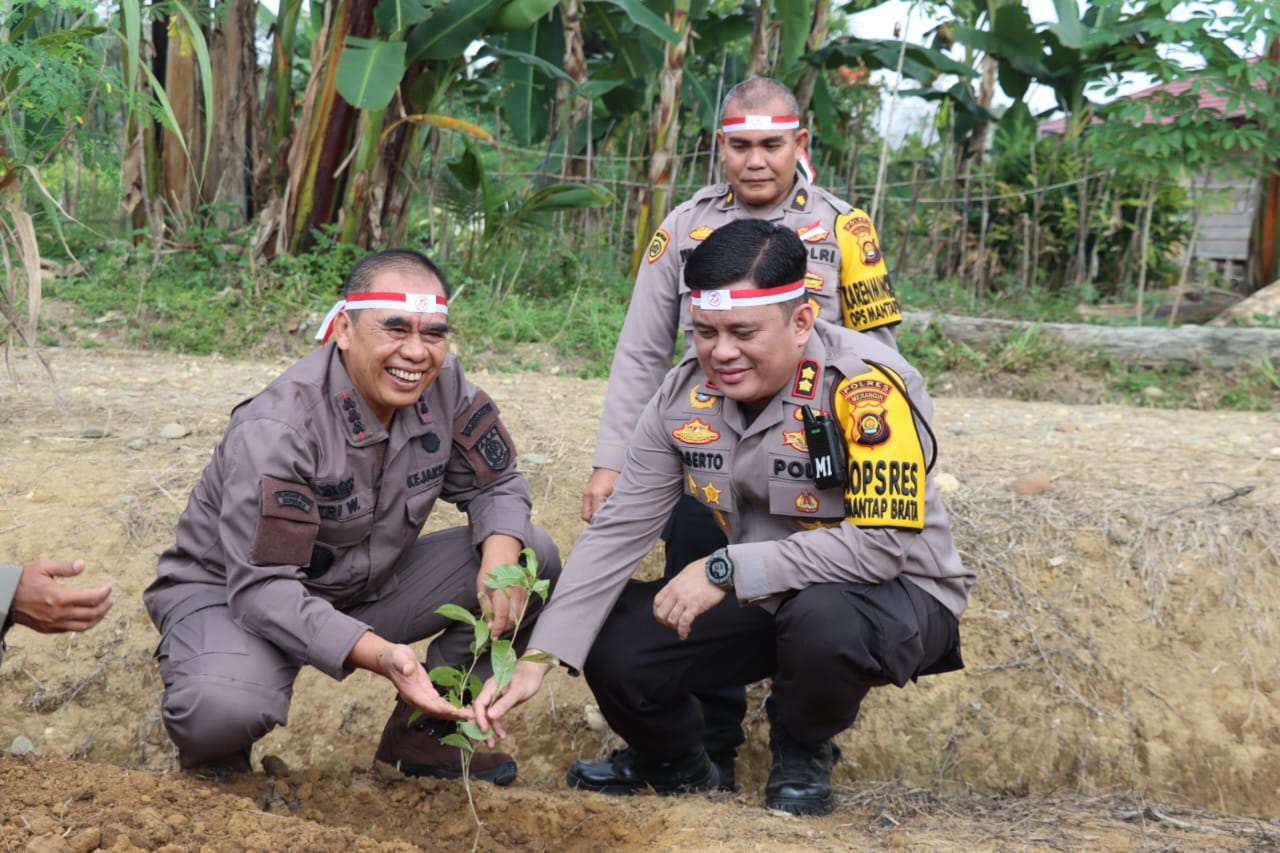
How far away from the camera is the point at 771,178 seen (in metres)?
3.16

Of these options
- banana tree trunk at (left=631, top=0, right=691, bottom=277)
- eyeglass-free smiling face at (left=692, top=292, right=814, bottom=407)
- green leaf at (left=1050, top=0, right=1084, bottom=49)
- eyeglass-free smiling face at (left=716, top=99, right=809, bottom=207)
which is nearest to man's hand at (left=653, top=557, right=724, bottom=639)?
eyeglass-free smiling face at (left=692, top=292, right=814, bottom=407)

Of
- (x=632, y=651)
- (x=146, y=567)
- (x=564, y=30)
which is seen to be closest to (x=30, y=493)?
(x=146, y=567)

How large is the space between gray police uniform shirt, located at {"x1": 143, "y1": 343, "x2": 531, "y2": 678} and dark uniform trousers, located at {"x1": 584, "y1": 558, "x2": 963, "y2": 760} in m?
0.40

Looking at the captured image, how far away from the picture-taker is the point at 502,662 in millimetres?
2354

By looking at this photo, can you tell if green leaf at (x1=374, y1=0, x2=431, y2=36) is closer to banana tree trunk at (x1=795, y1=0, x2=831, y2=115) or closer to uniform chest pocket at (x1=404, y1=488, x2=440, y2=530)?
banana tree trunk at (x1=795, y1=0, x2=831, y2=115)

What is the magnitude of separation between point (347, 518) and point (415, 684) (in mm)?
458

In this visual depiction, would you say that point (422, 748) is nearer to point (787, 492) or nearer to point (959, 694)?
point (787, 492)

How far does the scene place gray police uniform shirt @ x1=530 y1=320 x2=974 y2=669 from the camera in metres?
2.46

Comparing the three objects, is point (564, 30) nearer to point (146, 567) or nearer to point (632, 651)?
point (146, 567)

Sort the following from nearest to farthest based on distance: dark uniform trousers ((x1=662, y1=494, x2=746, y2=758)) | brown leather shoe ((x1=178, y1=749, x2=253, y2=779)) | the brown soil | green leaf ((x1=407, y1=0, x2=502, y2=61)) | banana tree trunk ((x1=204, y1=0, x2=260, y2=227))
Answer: brown leather shoe ((x1=178, y1=749, x2=253, y2=779)) < the brown soil < dark uniform trousers ((x1=662, y1=494, x2=746, y2=758)) < green leaf ((x1=407, y1=0, x2=502, y2=61)) < banana tree trunk ((x1=204, y1=0, x2=260, y2=227))

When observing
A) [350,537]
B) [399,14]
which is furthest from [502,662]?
[399,14]

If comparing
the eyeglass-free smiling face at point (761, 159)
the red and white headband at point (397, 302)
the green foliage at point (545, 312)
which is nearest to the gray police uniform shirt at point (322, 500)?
the red and white headband at point (397, 302)

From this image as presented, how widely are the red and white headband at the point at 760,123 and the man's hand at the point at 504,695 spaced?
1488mm

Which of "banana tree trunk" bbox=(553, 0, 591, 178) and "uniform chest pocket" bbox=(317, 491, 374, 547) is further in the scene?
"banana tree trunk" bbox=(553, 0, 591, 178)
